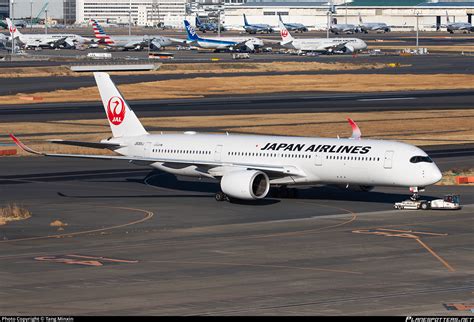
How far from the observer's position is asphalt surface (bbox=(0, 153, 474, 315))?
4300cm

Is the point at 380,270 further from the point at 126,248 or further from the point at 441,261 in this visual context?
the point at 126,248

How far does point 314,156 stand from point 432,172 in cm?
775

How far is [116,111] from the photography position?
266 ft

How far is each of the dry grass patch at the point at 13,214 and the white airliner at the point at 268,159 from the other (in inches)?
188

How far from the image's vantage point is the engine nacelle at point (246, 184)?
71.6 m

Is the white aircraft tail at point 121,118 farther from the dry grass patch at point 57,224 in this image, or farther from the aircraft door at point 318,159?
the dry grass patch at point 57,224

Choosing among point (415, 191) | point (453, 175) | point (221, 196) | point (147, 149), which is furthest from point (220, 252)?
point (453, 175)

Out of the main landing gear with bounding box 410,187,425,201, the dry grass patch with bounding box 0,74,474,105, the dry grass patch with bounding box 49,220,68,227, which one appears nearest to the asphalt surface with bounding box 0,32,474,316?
the dry grass patch with bounding box 49,220,68,227

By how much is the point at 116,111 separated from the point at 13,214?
15546 millimetres

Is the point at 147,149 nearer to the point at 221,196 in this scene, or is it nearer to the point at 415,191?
the point at 221,196

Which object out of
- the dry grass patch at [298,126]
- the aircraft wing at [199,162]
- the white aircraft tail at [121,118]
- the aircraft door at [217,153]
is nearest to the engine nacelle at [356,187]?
the aircraft wing at [199,162]

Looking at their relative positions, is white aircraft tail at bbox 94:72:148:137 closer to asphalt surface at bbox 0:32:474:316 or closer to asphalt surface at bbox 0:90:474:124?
asphalt surface at bbox 0:32:474:316

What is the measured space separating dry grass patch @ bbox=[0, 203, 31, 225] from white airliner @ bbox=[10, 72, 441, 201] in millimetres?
4768

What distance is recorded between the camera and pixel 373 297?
4381 cm
